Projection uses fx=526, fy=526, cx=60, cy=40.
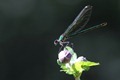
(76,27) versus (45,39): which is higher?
(45,39)

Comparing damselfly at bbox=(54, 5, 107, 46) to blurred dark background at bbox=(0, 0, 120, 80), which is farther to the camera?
blurred dark background at bbox=(0, 0, 120, 80)

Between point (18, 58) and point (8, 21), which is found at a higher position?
point (8, 21)

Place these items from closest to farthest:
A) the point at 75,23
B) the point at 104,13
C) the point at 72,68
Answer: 1. the point at 72,68
2. the point at 75,23
3. the point at 104,13

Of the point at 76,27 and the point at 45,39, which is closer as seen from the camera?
the point at 76,27

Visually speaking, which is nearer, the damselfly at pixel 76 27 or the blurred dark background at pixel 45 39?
the damselfly at pixel 76 27

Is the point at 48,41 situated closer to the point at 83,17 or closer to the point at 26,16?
the point at 26,16

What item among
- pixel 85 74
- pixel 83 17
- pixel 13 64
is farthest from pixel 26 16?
pixel 83 17

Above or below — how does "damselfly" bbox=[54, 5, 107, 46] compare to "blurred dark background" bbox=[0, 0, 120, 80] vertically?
below

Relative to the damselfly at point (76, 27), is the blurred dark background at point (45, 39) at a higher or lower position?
higher
